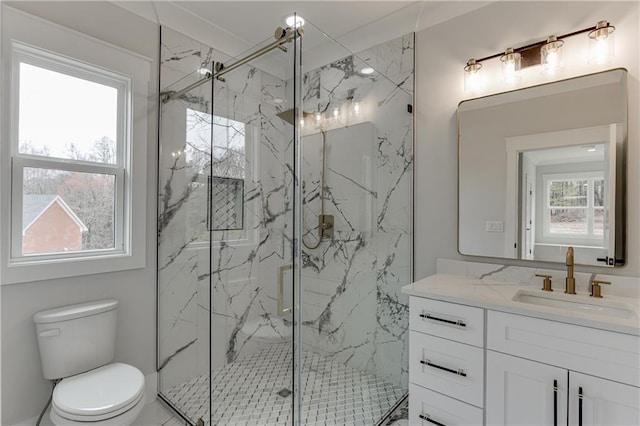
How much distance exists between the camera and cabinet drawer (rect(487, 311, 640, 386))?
3.72 feet

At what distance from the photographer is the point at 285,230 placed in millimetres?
1585

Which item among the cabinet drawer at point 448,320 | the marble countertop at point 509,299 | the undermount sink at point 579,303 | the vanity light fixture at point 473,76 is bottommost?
the cabinet drawer at point 448,320

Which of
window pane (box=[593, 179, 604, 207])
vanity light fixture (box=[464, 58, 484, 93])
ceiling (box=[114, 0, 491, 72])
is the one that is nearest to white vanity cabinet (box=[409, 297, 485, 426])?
window pane (box=[593, 179, 604, 207])

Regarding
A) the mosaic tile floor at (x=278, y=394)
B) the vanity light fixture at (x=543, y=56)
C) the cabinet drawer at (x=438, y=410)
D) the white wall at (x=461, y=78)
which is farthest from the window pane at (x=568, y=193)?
the mosaic tile floor at (x=278, y=394)

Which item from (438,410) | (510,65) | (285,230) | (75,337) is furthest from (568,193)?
(75,337)

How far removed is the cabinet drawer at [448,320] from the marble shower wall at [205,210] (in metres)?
0.73

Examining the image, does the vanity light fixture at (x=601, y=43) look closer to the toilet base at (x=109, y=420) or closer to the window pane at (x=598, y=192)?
the window pane at (x=598, y=192)

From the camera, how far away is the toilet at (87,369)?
1.41 m

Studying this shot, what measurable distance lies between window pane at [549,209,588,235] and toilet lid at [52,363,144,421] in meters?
2.31

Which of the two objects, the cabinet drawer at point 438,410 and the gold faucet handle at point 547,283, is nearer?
the cabinet drawer at point 438,410

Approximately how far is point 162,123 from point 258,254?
123 cm

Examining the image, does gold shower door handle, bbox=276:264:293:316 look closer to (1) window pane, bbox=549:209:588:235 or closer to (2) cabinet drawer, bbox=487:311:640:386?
(2) cabinet drawer, bbox=487:311:640:386

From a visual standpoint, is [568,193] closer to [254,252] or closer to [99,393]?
[254,252]

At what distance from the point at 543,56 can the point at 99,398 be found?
285 cm
